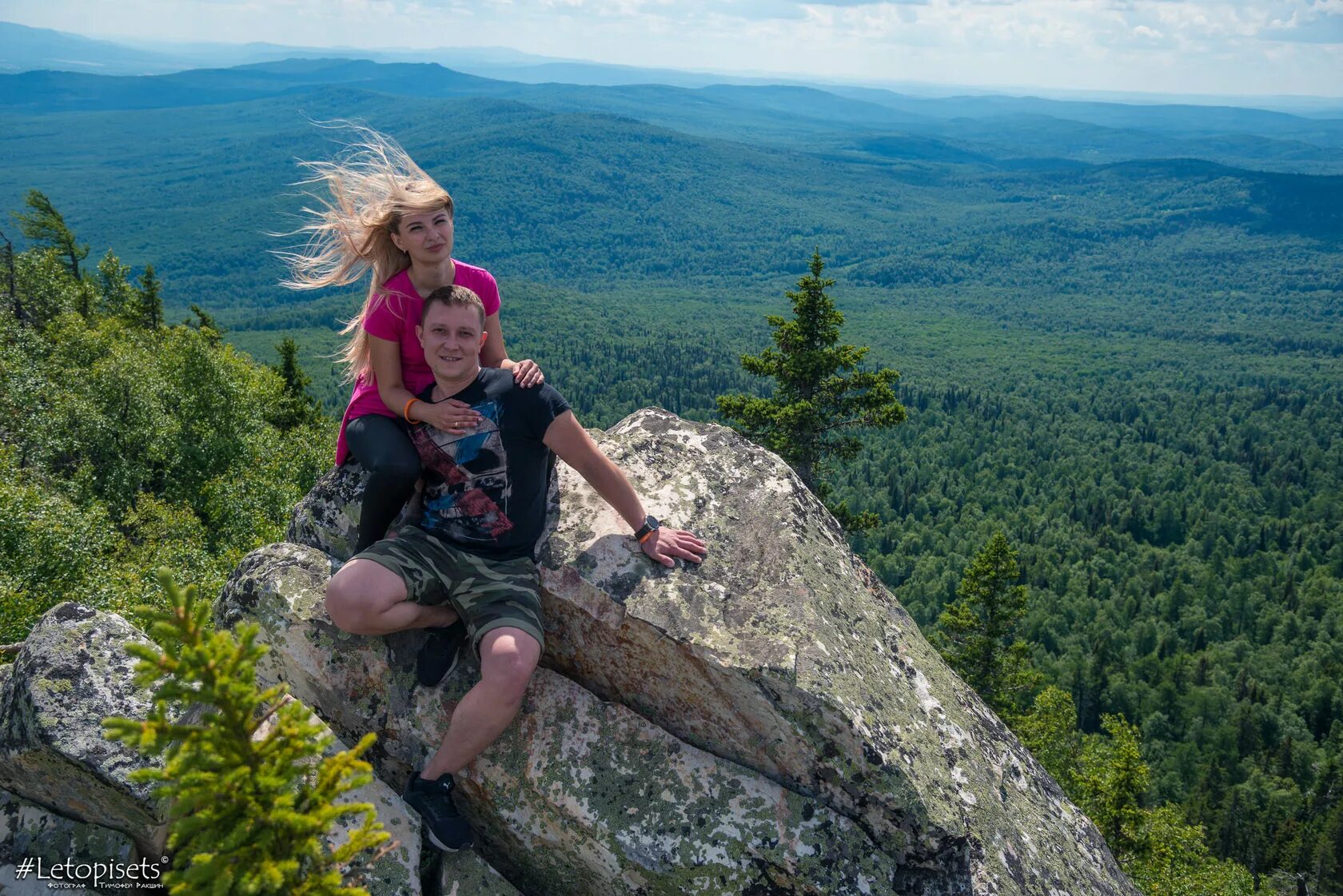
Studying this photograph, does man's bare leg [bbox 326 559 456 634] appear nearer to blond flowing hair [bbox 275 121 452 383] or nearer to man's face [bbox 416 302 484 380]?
man's face [bbox 416 302 484 380]

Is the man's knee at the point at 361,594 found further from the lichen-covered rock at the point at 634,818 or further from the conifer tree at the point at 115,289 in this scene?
the conifer tree at the point at 115,289

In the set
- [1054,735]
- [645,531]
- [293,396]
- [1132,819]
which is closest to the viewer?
[645,531]

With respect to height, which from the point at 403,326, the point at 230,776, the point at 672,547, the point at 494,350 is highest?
the point at 403,326

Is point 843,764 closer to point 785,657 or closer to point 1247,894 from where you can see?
point 785,657

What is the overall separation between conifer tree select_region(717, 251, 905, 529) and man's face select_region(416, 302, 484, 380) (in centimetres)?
1558

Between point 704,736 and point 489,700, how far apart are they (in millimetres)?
2200

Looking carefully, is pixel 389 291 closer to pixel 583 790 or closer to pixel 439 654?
pixel 439 654

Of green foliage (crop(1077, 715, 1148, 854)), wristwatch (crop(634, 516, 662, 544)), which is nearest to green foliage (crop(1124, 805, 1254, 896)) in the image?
green foliage (crop(1077, 715, 1148, 854))

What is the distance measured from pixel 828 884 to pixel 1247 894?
1459 inches

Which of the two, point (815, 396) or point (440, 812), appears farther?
point (815, 396)

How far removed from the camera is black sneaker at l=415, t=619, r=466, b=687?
299 inches

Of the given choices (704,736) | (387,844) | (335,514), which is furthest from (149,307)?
(704,736)

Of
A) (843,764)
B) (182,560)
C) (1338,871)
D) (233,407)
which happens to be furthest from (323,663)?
(1338,871)

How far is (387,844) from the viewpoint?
21.6 feet
